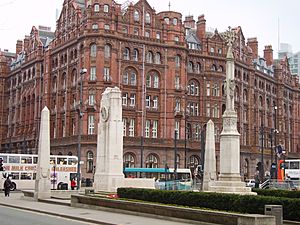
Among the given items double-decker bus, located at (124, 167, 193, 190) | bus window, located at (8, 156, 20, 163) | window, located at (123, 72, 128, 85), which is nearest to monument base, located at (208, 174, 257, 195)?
bus window, located at (8, 156, 20, 163)

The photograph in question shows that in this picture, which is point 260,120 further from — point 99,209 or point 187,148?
point 99,209

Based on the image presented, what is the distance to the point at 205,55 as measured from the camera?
86.9 meters

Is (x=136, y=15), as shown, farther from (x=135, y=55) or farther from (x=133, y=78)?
(x=133, y=78)

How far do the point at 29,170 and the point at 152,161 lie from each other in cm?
2276

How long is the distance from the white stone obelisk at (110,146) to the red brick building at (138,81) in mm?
38098

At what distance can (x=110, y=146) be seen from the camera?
34.4m

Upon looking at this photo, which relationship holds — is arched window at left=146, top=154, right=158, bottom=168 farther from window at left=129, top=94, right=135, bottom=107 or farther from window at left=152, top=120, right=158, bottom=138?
window at left=129, top=94, right=135, bottom=107

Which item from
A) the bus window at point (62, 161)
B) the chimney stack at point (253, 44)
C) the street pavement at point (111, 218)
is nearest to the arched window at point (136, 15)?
the bus window at point (62, 161)

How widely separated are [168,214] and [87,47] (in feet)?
180

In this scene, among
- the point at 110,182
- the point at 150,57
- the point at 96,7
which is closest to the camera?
the point at 110,182

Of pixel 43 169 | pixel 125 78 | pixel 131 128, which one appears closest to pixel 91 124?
pixel 131 128

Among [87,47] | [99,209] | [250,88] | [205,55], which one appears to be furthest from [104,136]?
[250,88]

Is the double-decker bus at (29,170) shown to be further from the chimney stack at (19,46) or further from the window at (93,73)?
the chimney stack at (19,46)

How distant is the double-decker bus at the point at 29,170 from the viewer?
57.9m
